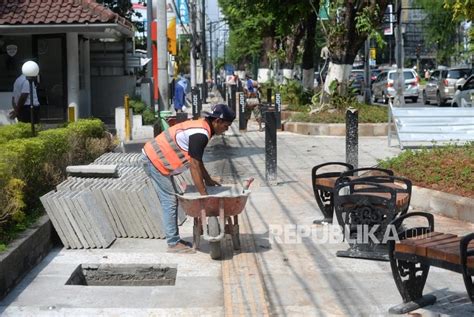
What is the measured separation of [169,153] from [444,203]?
3.77 m

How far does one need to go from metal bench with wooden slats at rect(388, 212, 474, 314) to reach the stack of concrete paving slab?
3.36 metres

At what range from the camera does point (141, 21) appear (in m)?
40.4

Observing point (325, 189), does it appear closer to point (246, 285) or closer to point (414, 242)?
point (246, 285)

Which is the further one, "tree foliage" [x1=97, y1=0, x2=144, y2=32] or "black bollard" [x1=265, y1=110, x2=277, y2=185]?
"tree foliage" [x1=97, y1=0, x2=144, y2=32]

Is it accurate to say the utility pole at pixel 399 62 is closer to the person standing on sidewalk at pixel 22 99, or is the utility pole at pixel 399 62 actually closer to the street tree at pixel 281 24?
the street tree at pixel 281 24

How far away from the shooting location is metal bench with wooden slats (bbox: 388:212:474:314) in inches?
213

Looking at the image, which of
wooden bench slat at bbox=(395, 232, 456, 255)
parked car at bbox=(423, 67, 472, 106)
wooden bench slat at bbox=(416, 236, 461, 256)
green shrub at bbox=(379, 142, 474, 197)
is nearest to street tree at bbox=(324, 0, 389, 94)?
green shrub at bbox=(379, 142, 474, 197)

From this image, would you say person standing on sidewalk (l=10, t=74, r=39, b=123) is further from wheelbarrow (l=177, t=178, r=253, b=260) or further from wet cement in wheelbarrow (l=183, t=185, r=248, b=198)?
wheelbarrow (l=177, t=178, r=253, b=260)

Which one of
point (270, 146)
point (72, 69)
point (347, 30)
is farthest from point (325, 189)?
point (347, 30)

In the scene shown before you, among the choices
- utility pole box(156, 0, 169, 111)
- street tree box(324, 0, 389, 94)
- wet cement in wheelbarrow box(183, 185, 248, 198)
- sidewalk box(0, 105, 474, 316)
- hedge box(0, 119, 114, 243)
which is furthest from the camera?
street tree box(324, 0, 389, 94)

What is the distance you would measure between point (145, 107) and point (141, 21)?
19.3 m

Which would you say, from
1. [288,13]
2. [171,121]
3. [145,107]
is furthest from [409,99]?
[171,121]

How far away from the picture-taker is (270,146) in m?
12.4

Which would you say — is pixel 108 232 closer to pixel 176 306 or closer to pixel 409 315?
pixel 176 306
